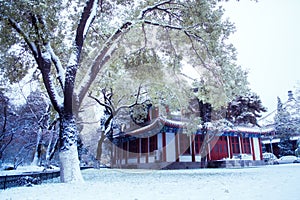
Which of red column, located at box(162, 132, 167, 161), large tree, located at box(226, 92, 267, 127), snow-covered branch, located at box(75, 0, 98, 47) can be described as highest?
snow-covered branch, located at box(75, 0, 98, 47)

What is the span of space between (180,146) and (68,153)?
11.0 m

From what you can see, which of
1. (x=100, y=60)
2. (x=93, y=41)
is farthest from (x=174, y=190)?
(x=93, y=41)

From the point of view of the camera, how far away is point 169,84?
12.9 meters

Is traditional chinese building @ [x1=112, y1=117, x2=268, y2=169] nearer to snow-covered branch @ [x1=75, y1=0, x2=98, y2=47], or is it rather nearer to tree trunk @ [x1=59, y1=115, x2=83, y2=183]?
tree trunk @ [x1=59, y1=115, x2=83, y2=183]

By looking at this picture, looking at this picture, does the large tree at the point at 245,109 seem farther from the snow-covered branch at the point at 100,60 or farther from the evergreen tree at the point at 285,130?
the snow-covered branch at the point at 100,60

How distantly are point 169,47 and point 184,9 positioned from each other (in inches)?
80.5

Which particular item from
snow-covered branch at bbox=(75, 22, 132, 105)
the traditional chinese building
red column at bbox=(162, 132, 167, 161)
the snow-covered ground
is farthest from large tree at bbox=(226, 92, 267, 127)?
the snow-covered ground

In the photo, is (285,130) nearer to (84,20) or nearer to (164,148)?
(164,148)

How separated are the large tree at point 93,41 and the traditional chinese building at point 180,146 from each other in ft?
17.8

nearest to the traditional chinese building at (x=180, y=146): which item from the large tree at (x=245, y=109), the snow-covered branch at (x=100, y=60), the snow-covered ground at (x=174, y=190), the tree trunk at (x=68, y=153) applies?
the large tree at (x=245, y=109)

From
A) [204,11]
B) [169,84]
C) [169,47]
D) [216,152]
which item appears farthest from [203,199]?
[216,152]

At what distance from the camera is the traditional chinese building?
1579cm

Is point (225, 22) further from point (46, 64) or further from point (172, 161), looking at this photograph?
point (172, 161)

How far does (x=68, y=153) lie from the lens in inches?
267
